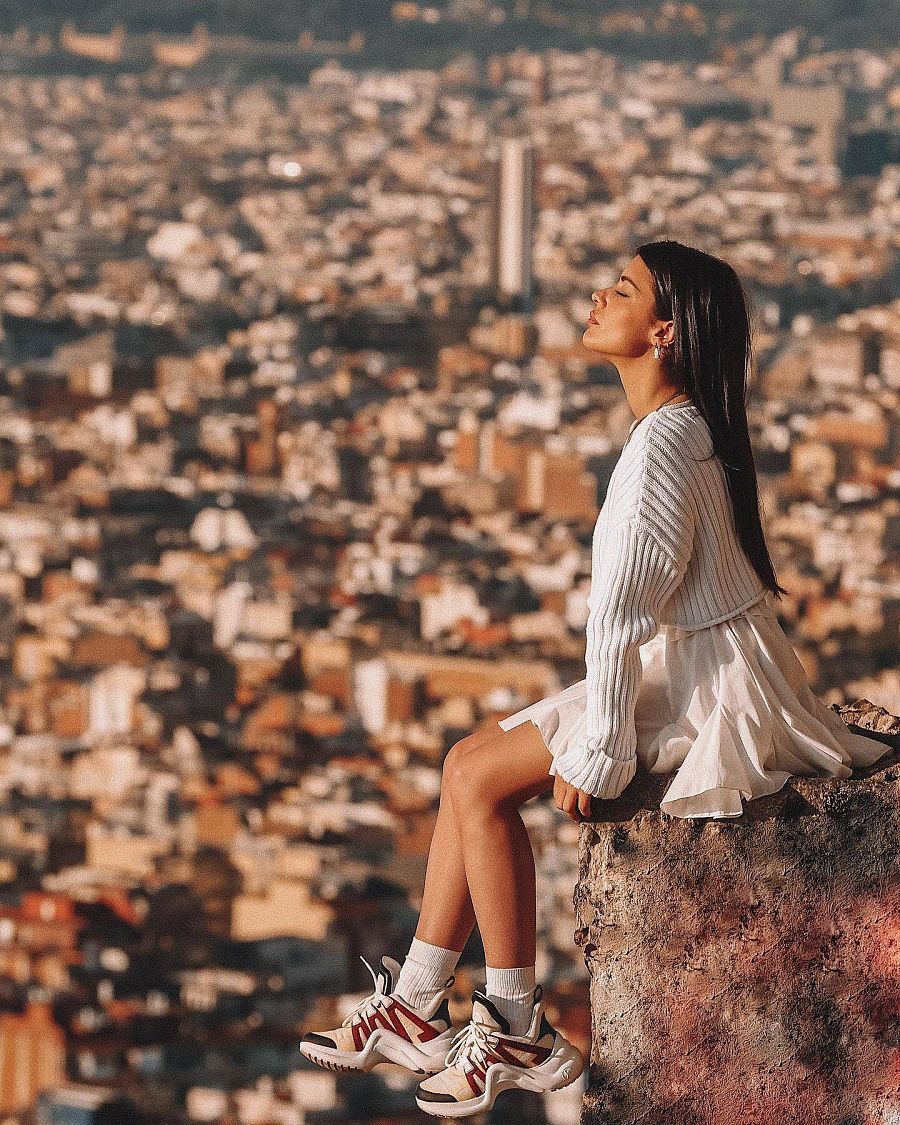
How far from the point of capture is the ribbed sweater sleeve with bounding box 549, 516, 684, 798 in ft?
5.70

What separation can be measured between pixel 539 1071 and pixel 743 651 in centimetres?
44

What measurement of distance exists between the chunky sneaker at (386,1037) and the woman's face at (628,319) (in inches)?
25.2

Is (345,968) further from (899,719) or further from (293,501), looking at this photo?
(293,501)

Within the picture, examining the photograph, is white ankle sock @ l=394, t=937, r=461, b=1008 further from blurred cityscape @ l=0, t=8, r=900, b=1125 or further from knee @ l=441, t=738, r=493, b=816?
blurred cityscape @ l=0, t=8, r=900, b=1125

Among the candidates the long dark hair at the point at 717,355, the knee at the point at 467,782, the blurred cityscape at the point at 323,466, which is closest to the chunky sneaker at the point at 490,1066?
the knee at the point at 467,782

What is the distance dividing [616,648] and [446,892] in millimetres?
338

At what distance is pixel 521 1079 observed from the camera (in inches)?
72.4

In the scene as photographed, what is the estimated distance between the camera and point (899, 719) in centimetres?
209

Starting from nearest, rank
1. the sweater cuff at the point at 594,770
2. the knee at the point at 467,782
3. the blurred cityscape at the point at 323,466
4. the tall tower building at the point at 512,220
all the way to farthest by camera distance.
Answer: the sweater cuff at the point at 594,770, the knee at the point at 467,782, the blurred cityscape at the point at 323,466, the tall tower building at the point at 512,220

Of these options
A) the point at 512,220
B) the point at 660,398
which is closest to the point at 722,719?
the point at 660,398

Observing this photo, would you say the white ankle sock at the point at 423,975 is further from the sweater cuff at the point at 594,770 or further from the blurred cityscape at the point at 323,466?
the blurred cityscape at the point at 323,466

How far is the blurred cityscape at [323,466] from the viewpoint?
23.5ft

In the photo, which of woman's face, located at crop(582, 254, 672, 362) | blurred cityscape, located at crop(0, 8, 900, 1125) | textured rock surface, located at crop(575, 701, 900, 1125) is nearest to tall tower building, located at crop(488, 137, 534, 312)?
blurred cityscape, located at crop(0, 8, 900, 1125)

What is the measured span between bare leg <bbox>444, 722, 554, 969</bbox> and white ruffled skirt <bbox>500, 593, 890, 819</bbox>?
0.04 meters
